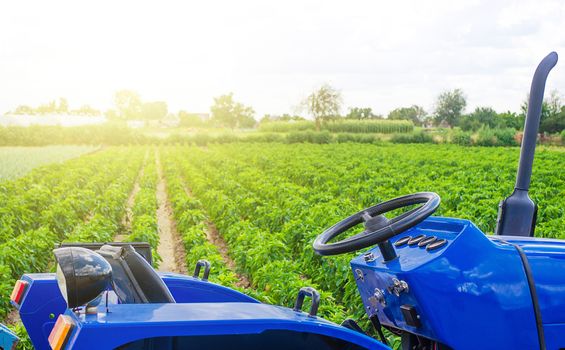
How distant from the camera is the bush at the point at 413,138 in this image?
5841 cm

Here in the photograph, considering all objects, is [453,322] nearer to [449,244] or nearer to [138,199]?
[449,244]

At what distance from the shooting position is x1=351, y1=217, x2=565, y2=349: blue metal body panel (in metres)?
2.15

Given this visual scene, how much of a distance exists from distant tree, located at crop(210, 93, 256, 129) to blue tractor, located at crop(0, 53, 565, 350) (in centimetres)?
11215

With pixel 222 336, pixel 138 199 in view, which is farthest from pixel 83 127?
pixel 222 336

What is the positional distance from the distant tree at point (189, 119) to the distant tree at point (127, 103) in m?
9.27

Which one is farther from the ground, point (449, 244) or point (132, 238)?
point (449, 244)

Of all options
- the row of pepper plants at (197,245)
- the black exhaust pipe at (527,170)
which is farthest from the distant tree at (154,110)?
the black exhaust pipe at (527,170)

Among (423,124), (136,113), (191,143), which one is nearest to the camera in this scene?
(191,143)

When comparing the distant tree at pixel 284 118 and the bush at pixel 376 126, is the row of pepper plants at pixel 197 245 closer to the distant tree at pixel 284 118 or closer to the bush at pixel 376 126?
the bush at pixel 376 126

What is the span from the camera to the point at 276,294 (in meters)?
6.65

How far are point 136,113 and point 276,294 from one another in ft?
406

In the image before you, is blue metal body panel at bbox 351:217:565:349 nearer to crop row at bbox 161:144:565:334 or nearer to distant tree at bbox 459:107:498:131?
crop row at bbox 161:144:565:334

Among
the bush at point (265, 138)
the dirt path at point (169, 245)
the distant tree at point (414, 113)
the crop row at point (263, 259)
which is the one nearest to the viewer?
the crop row at point (263, 259)

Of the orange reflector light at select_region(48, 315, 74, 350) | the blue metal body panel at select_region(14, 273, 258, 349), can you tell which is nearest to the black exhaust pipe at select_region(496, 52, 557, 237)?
the blue metal body panel at select_region(14, 273, 258, 349)
